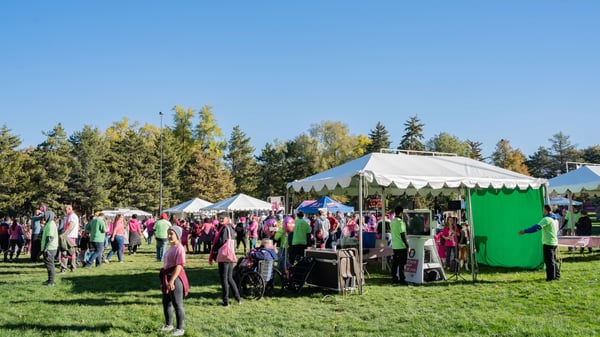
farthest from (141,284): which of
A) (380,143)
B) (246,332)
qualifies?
(380,143)

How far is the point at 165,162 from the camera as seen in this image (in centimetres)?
5103

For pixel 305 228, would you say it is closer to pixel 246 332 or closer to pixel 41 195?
pixel 246 332

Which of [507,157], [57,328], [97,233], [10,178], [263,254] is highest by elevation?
[507,157]

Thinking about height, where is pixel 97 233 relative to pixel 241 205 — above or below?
below

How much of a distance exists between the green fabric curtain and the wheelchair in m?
7.10

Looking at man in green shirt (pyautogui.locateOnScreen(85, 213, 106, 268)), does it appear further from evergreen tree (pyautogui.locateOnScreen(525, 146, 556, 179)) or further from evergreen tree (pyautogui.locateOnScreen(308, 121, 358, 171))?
evergreen tree (pyautogui.locateOnScreen(525, 146, 556, 179))

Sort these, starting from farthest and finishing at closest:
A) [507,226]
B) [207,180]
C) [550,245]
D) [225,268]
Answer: [207,180], [507,226], [550,245], [225,268]

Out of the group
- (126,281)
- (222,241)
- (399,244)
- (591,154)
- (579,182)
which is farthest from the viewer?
(591,154)

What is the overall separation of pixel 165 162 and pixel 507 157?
155 ft

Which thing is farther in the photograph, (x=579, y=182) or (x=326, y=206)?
(x=326, y=206)

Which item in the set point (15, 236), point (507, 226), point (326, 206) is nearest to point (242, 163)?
point (326, 206)

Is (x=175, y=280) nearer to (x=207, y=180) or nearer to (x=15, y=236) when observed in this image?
(x=15, y=236)

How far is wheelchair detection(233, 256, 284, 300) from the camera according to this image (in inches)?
338

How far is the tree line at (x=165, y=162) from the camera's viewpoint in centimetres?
4447
